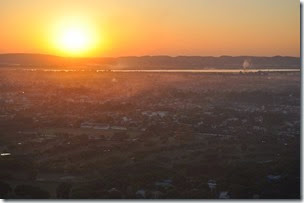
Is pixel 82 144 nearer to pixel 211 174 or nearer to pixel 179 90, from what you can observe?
pixel 211 174

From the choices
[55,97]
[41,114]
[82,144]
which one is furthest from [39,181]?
[55,97]

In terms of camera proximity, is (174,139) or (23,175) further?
(174,139)

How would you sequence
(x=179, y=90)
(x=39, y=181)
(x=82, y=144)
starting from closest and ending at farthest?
(x=39, y=181)
(x=82, y=144)
(x=179, y=90)

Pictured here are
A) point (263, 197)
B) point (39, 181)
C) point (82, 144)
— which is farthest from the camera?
point (82, 144)

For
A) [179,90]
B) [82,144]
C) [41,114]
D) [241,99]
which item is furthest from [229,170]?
[179,90]

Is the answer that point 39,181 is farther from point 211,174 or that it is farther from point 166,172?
point 211,174

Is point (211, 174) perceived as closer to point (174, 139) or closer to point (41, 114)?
point (174, 139)

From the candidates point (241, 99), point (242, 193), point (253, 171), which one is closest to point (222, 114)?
point (241, 99)

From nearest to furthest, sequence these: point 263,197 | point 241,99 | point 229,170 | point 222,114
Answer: point 263,197 < point 229,170 < point 222,114 < point 241,99

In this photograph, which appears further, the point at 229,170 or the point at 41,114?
the point at 41,114

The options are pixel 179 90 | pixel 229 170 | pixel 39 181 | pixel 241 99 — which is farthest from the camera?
pixel 179 90
